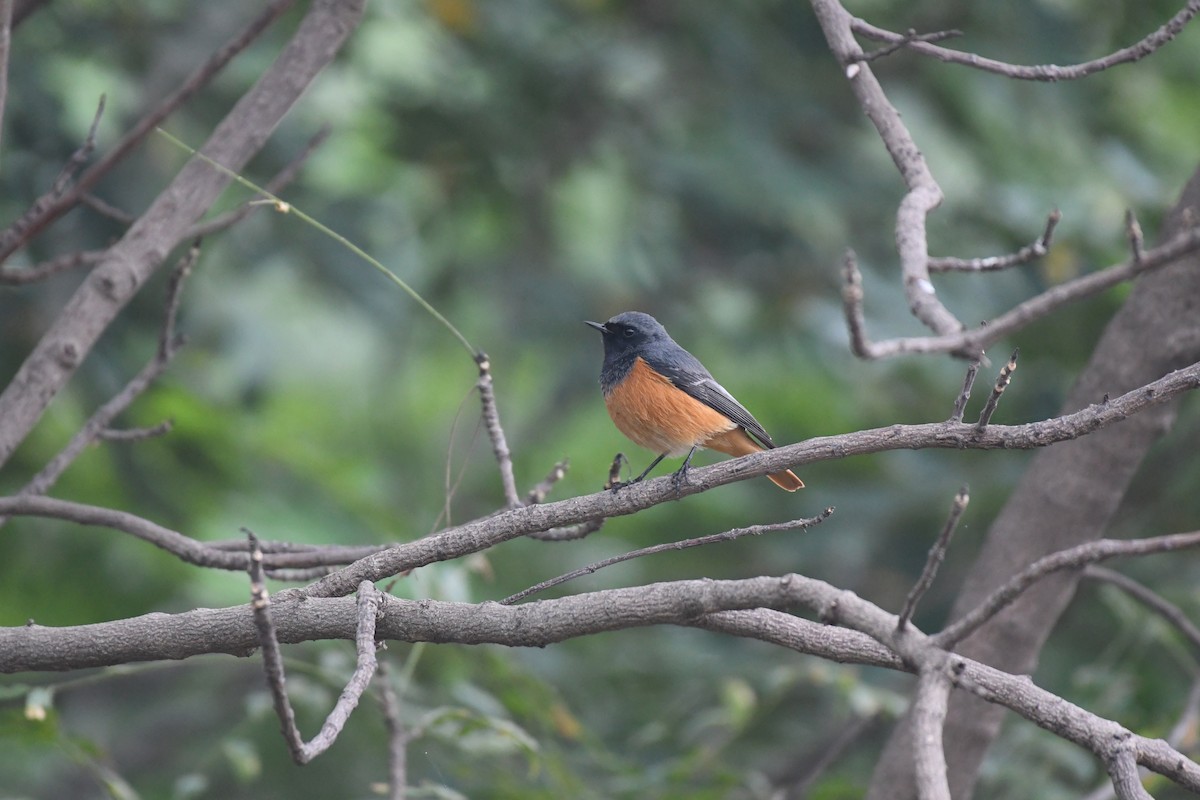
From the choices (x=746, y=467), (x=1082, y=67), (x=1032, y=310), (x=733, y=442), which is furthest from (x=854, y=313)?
(x=733, y=442)

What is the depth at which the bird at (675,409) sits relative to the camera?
435 cm

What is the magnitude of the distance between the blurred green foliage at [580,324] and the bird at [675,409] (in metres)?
0.73

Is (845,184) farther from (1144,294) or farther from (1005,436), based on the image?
(1005,436)

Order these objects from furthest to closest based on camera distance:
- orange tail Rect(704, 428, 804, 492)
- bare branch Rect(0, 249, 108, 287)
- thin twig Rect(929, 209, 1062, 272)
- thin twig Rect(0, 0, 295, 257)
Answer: orange tail Rect(704, 428, 804, 492) → bare branch Rect(0, 249, 108, 287) → thin twig Rect(0, 0, 295, 257) → thin twig Rect(929, 209, 1062, 272)

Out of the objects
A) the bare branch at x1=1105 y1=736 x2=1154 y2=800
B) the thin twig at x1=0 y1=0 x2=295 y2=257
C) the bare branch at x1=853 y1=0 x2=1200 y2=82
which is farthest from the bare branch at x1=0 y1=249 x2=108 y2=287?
the bare branch at x1=1105 y1=736 x2=1154 y2=800

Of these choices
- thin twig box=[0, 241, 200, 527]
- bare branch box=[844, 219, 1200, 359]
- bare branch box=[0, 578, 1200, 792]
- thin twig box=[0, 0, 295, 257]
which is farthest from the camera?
thin twig box=[0, 241, 200, 527]

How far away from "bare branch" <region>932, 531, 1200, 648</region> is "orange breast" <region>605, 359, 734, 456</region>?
246 cm

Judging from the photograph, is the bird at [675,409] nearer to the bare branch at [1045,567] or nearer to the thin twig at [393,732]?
the thin twig at [393,732]

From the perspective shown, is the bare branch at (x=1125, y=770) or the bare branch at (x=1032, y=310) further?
the bare branch at (x=1125, y=770)

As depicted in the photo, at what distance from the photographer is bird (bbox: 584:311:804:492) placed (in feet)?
14.3

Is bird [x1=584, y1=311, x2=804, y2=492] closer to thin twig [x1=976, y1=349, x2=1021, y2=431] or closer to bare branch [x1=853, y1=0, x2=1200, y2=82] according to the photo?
bare branch [x1=853, y1=0, x2=1200, y2=82]

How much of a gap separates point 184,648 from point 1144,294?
3.10 m

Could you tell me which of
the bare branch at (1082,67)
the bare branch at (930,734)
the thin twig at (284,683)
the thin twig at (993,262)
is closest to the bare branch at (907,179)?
the thin twig at (993,262)

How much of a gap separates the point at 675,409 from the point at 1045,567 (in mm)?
2519
